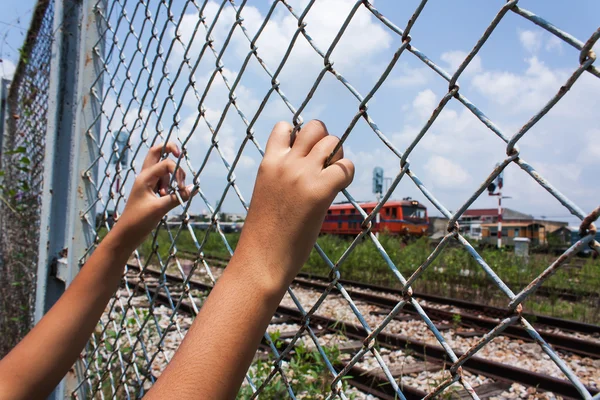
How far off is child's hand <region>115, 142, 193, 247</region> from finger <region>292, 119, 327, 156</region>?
766 millimetres

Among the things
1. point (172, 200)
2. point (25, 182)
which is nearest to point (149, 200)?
point (172, 200)

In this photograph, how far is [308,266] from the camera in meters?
12.3

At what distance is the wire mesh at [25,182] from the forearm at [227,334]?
2.71 m

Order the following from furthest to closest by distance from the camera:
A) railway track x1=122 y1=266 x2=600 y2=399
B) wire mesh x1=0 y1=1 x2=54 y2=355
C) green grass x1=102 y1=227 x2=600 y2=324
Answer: green grass x1=102 y1=227 x2=600 y2=324
railway track x1=122 y1=266 x2=600 y2=399
wire mesh x1=0 y1=1 x2=54 y2=355

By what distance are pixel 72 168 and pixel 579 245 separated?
2.28m

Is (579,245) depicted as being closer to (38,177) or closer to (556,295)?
(38,177)

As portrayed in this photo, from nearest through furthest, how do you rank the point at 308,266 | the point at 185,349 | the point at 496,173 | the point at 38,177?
the point at 496,173
the point at 185,349
the point at 38,177
the point at 308,266

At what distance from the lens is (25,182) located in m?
3.70

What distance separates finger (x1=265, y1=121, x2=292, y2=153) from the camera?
0.97m

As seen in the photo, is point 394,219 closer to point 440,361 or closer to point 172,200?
point 440,361

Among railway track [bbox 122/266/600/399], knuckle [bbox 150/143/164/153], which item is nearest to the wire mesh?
railway track [bbox 122/266/600/399]

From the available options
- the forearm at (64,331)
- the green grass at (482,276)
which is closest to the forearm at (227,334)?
the forearm at (64,331)

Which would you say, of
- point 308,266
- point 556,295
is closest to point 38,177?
point 556,295

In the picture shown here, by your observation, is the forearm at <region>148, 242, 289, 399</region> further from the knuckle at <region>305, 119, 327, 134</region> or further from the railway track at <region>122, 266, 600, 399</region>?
the railway track at <region>122, 266, 600, 399</region>
